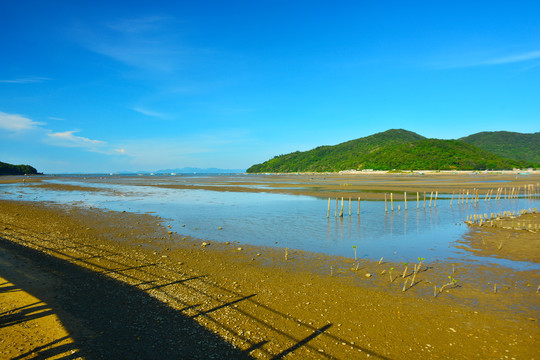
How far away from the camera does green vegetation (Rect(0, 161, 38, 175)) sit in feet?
499

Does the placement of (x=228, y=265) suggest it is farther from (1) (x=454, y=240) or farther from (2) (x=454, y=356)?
(1) (x=454, y=240)

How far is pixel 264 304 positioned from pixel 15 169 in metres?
213

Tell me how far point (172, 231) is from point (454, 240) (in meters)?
19.9

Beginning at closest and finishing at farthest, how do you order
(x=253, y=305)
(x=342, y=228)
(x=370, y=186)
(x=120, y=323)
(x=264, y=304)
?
(x=120, y=323), (x=253, y=305), (x=264, y=304), (x=342, y=228), (x=370, y=186)

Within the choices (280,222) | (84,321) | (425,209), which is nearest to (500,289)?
(84,321)

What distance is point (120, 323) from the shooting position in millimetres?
7836

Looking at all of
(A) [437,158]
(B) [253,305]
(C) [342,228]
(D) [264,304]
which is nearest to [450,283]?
(D) [264,304]

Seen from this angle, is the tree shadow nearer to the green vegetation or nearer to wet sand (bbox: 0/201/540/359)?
wet sand (bbox: 0/201/540/359)

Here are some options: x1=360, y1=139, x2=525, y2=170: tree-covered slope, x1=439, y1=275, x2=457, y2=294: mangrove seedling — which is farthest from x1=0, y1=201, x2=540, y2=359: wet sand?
x1=360, y1=139, x2=525, y2=170: tree-covered slope

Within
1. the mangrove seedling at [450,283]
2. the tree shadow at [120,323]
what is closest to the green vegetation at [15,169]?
the tree shadow at [120,323]

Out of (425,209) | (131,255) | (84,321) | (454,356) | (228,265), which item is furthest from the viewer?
(425,209)

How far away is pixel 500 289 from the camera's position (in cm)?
1091

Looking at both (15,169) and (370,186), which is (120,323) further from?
(15,169)

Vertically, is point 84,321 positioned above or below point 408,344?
above
